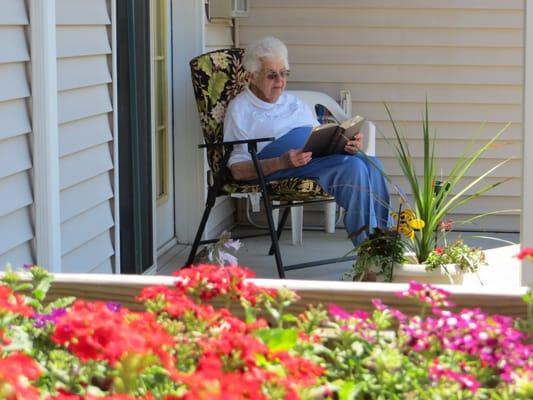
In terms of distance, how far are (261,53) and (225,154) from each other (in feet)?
1.72

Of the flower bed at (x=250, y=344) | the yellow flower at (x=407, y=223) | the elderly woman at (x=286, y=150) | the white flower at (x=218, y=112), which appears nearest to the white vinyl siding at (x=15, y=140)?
the yellow flower at (x=407, y=223)

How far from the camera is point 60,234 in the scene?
12.0 feet

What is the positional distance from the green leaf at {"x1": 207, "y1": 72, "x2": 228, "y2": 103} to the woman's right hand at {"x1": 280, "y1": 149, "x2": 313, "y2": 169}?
63 centimetres

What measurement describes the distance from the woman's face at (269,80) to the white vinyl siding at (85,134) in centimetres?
114

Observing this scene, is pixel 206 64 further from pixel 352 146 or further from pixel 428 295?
pixel 428 295

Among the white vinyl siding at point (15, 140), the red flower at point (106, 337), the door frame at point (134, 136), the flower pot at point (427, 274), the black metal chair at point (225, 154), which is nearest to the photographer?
the red flower at point (106, 337)

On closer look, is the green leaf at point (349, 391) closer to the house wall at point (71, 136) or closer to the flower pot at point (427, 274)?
the house wall at point (71, 136)

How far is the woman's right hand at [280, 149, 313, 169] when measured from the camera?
15.9 ft

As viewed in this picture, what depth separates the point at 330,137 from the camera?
489 cm

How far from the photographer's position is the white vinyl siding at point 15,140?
10.2 ft

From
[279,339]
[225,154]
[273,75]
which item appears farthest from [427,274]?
[279,339]

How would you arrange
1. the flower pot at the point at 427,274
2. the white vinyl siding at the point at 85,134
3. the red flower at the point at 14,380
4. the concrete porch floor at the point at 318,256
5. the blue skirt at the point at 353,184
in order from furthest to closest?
the concrete porch floor at the point at 318,256 < the blue skirt at the point at 353,184 < the flower pot at the point at 427,274 < the white vinyl siding at the point at 85,134 < the red flower at the point at 14,380

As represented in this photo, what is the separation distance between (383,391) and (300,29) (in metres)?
5.25

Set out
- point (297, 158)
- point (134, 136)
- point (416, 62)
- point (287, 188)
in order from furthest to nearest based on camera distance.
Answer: point (416, 62) < point (287, 188) < point (297, 158) < point (134, 136)
